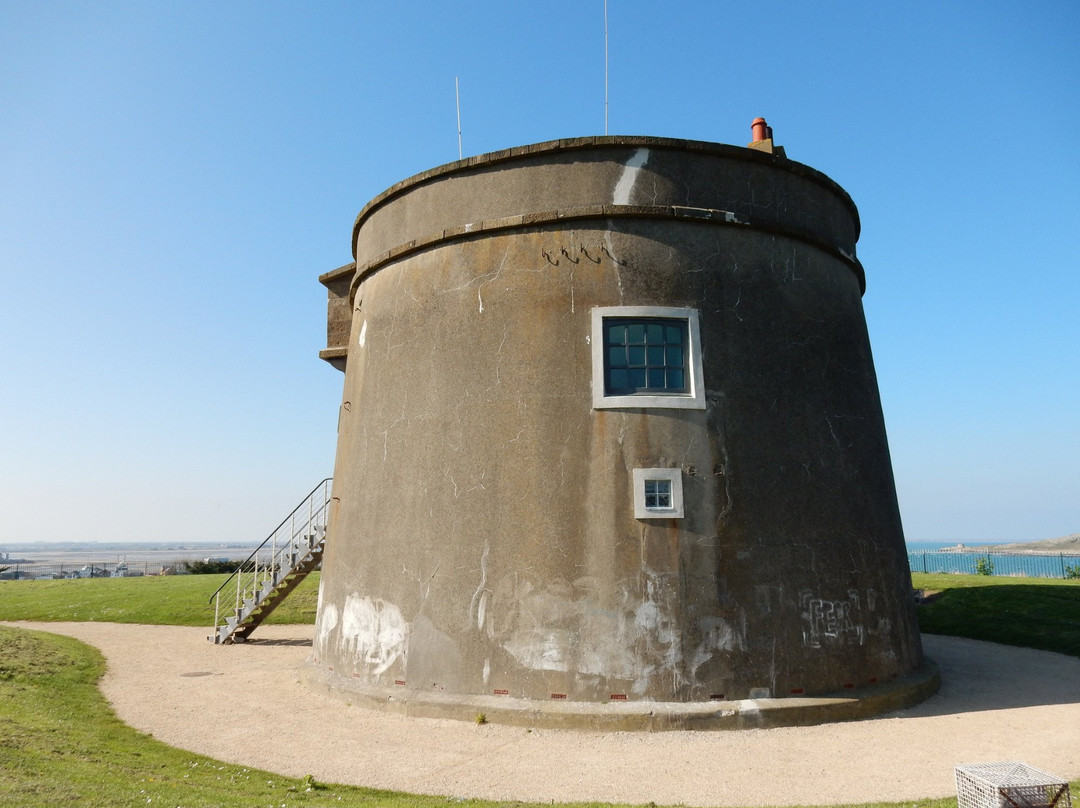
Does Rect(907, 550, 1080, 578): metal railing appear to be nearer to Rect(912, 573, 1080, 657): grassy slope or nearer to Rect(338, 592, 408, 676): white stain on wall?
Rect(912, 573, 1080, 657): grassy slope

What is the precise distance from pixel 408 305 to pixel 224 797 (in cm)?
720

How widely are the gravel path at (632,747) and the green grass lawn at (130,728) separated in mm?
500

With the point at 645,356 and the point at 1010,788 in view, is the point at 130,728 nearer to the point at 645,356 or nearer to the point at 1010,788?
the point at 645,356

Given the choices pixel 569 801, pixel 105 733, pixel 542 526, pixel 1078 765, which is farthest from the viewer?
pixel 542 526

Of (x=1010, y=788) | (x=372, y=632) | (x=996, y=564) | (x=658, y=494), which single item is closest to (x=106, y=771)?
(x=372, y=632)

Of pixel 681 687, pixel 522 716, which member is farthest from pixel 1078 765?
pixel 522 716

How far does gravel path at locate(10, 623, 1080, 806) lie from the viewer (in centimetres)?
701

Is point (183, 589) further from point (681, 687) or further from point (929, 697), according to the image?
point (929, 697)

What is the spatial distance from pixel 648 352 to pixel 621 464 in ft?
5.50

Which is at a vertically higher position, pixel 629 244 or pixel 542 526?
pixel 629 244

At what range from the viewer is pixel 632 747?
8.20 metres

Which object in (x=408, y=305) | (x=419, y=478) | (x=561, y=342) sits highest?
(x=408, y=305)

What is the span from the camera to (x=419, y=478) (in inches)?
413

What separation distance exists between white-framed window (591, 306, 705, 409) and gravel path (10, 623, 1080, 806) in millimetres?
4355
